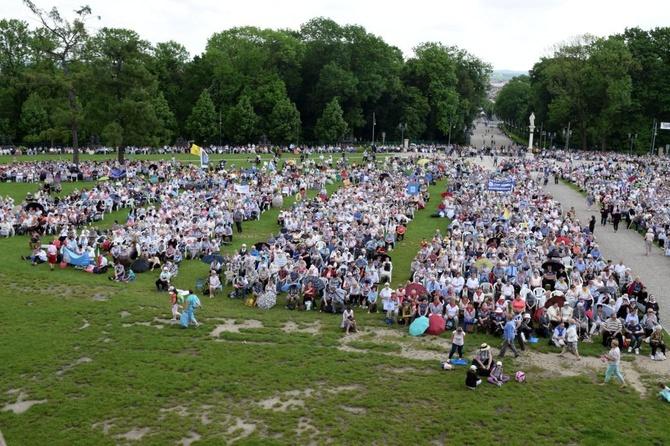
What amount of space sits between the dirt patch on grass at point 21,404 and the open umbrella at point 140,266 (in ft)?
29.0

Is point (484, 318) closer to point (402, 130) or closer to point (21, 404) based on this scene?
point (21, 404)

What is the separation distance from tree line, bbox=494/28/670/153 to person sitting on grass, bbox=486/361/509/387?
66620 millimetres

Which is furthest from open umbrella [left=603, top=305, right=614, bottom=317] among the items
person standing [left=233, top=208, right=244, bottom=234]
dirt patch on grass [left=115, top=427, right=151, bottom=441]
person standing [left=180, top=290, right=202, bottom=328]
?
person standing [left=233, top=208, right=244, bottom=234]

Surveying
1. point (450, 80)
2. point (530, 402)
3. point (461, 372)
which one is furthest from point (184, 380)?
point (450, 80)

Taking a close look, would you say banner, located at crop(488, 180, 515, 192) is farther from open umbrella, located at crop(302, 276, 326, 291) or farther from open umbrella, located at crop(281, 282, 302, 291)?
open umbrella, located at crop(281, 282, 302, 291)

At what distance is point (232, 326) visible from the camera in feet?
48.1

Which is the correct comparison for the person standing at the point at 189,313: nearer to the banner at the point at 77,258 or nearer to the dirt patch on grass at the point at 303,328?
the dirt patch on grass at the point at 303,328

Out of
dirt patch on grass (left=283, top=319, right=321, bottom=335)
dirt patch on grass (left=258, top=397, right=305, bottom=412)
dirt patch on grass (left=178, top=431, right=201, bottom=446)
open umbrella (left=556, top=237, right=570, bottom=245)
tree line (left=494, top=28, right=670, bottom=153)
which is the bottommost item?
dirt patch on grass (left=178, top=431, right=201, bottom=446)

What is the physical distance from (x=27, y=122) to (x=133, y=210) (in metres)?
47.3

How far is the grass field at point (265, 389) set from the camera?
973 centimetres

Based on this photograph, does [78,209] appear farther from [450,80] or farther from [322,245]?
[450,80]

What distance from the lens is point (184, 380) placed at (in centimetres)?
1148

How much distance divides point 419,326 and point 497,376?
2.96m

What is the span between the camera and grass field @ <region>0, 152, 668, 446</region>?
9734mm
